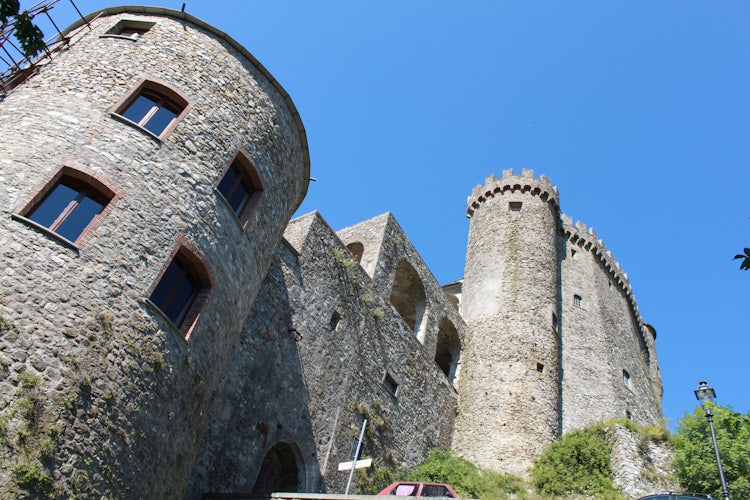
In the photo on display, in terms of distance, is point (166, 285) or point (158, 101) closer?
point (166, 285)

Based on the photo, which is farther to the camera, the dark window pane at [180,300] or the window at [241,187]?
the window at [241,187]

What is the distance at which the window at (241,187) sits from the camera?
11.3 meters

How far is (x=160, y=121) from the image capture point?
10.8 metres

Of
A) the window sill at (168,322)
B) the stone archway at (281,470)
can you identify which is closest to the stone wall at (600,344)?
the stone archway at (281,470)

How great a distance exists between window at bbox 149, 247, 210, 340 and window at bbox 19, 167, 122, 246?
4.16 feet

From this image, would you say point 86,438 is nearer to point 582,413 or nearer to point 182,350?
point 182,350

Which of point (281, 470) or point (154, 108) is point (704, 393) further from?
point (154, 108)

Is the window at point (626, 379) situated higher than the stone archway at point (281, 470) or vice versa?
the window at point (626, 379)

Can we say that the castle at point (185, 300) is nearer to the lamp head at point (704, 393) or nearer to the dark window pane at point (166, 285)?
the dark window pane at point (166, 285)

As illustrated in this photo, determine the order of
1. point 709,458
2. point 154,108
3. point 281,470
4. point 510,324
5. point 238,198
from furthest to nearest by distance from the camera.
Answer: point 510,324
point 709,458
point 281,470
point 238,198
point 154,108

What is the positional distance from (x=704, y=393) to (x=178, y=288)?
10.2 meters

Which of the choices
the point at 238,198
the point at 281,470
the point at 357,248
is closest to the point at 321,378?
the point at 281,470

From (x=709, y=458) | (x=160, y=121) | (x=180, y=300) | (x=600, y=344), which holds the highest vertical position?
(x=600, y=344)

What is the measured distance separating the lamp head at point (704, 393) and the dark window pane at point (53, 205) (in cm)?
1188
